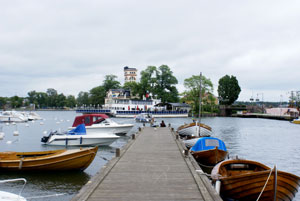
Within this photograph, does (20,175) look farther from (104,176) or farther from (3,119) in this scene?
(3,119)

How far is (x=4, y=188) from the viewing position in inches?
546

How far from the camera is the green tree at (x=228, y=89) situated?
367ft

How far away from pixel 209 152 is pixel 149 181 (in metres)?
7.71

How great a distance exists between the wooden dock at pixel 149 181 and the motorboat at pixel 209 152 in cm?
252

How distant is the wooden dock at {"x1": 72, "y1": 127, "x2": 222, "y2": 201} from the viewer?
8.95 m

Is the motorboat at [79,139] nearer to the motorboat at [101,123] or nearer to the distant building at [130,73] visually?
the motorboat at [101,123]

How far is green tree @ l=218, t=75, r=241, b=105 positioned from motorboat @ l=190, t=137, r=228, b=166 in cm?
9708

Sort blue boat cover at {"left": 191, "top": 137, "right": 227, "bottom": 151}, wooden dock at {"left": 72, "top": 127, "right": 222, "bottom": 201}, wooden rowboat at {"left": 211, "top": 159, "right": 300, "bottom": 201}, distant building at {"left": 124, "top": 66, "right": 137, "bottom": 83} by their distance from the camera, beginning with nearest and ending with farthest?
wooden dock at {"left": 72, "top": 127, "right": 222, "bottom": 201} < wooden rowboat at {"left": 211, "top": 159, "right": 300, "bottom": 201} < blue boat cover at {"left": 191, "top": 137, "right": 227, "bottom": 151} < distant building at {"left": 124, "top": 66, "right": 137, "bottom": 83}

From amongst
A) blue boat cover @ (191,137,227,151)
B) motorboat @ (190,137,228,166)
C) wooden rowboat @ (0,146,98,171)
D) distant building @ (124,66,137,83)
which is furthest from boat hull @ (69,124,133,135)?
distant building @ (124,66,137,83)

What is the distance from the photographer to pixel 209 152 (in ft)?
57.8

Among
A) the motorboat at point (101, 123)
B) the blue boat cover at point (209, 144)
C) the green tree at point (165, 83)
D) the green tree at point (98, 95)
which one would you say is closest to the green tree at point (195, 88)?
the green tree at point (165, 83)

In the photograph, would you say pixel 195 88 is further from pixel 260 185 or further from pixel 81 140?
pixel 260 185

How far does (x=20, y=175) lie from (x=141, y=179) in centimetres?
826

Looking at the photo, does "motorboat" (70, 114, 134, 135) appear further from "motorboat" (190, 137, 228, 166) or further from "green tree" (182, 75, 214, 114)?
"green tree" (182, 75, 214, 114)
